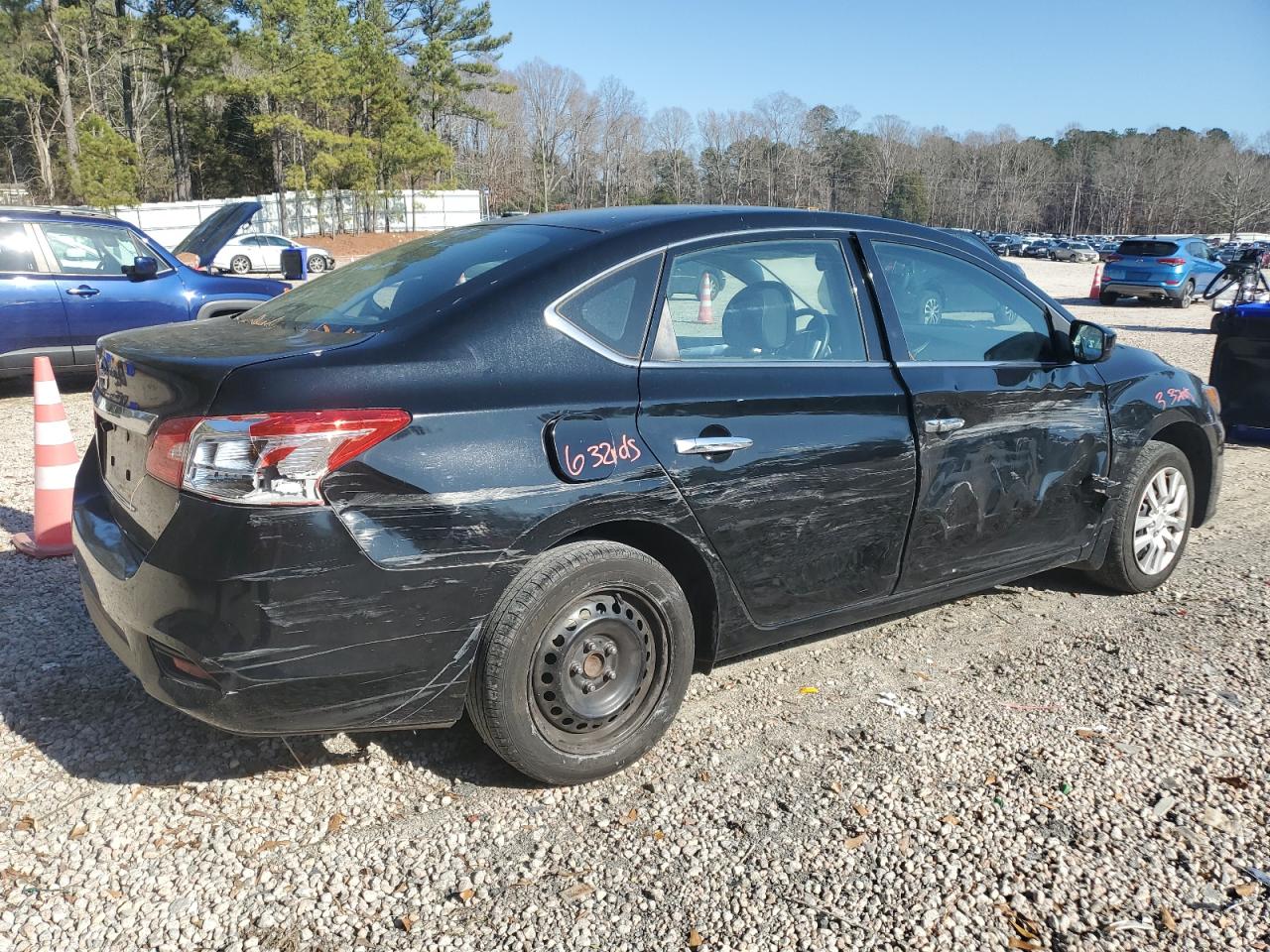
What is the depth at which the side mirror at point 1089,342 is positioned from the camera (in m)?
4.12

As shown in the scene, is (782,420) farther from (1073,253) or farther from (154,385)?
(1073,253)

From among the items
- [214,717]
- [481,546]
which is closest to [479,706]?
[481,546]

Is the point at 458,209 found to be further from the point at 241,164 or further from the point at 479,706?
the point at 479,706

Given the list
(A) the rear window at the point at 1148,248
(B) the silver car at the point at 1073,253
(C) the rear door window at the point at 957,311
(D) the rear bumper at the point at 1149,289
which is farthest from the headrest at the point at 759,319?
(B) the silver car at the point at 1073,253

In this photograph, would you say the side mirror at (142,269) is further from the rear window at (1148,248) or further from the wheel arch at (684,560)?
the rear window at (1148,248)

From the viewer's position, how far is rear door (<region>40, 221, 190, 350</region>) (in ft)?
29.9

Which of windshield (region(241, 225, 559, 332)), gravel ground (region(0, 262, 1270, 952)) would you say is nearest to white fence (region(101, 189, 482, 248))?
windshield (region(241, 225, 559, 332))

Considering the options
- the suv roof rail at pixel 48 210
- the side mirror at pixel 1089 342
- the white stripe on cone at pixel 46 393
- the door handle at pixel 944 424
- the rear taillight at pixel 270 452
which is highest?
the suv roof rail at pixel 48 210

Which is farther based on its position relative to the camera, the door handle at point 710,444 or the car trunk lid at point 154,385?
the door handle at point 710,444

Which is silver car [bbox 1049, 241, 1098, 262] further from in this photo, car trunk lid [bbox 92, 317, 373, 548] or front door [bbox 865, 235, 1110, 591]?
car trunk lid [bbox 92, 317, 373, 548]

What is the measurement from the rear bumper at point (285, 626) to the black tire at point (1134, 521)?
318cm

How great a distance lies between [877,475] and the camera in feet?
11.2

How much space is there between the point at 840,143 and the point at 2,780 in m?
108

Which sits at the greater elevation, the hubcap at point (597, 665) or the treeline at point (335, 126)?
the treeline at point (335, 126)
